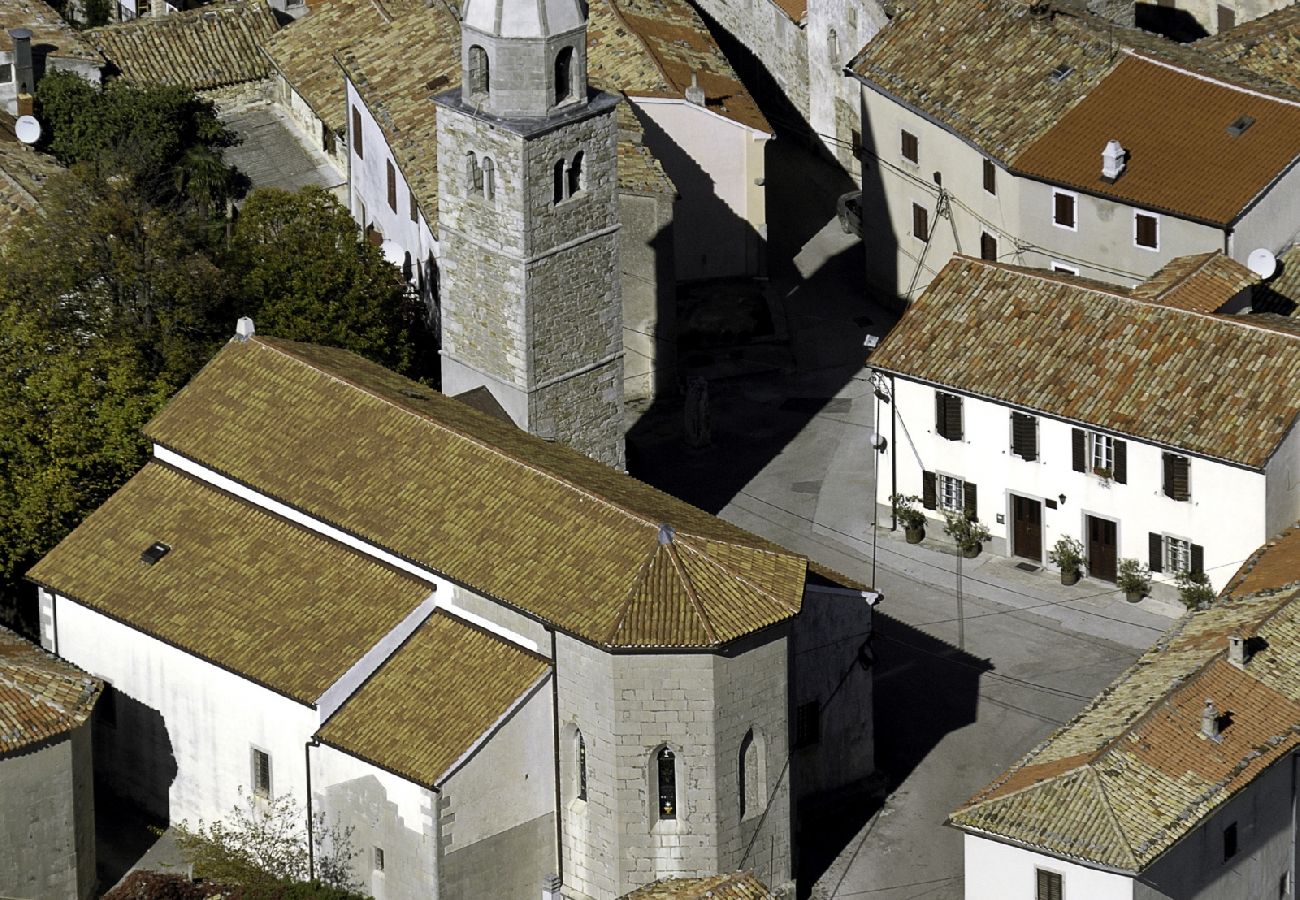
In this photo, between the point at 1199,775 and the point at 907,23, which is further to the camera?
the point at 907,23

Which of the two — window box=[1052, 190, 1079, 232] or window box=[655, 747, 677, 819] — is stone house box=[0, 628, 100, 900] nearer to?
window box=[655, 747, 677, 819]

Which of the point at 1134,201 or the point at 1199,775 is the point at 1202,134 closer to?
the point at 1134,201

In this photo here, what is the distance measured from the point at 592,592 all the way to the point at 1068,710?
15.4 meters

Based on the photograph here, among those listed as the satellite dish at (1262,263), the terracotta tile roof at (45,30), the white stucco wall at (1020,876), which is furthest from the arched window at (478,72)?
the terracotta tile roof at (45,30)

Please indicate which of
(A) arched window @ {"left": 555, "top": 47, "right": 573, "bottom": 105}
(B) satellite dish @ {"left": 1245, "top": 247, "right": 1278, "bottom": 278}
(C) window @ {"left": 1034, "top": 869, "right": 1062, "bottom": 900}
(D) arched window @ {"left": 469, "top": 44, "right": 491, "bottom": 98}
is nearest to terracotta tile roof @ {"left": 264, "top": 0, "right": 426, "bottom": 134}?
(D) arched window @ {"left": 469, "top": 44, "right": 491, "bottom": 98}

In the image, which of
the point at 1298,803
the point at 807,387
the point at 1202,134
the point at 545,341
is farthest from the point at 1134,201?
the point at 1298,803

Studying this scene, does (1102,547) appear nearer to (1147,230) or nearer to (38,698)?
(1147,230)

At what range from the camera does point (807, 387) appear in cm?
10038

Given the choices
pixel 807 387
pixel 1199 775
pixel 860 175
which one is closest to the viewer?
pixel 1199 775

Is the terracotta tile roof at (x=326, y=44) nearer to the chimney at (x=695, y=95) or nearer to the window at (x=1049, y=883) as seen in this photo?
the chimney at (x=695, y=95)

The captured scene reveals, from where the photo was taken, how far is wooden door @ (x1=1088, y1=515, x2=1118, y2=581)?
291 feet

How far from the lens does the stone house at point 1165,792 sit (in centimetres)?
7062

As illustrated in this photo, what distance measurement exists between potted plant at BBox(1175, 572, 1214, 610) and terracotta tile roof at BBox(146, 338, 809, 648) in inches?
578

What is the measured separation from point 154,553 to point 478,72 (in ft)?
46.0
